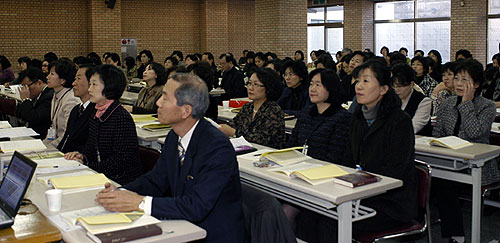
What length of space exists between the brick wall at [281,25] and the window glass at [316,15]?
7331mm

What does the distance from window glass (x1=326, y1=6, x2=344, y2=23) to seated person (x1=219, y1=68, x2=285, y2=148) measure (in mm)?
15561

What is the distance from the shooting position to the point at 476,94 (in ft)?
15.6

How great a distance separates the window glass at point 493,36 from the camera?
52.0 ft

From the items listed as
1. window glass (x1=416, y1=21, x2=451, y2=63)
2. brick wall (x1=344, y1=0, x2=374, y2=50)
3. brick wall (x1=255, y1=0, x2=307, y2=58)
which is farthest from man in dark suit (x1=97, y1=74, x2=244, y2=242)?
brick wall (x1=344, y1=0, x2=374, y2=50)

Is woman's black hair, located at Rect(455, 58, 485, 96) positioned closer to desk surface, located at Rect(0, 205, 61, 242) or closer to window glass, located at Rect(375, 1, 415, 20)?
desk surface, located at Rect(0, 205, 61, 242)

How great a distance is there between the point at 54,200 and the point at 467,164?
9.86 feet

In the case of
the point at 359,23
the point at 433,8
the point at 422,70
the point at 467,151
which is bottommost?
the point at 467,151

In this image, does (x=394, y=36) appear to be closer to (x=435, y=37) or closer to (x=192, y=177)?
(x=435, y=37)

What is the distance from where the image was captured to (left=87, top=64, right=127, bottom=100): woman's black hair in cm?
419

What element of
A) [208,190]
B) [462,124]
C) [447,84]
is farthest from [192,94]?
[447,84]

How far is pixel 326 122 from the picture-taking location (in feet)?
13.9

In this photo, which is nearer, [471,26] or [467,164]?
[467,164]

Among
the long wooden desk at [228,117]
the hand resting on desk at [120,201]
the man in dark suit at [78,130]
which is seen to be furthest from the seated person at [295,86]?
the hand resting on desk at [120,201]

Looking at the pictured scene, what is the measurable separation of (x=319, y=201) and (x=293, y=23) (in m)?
10.6
